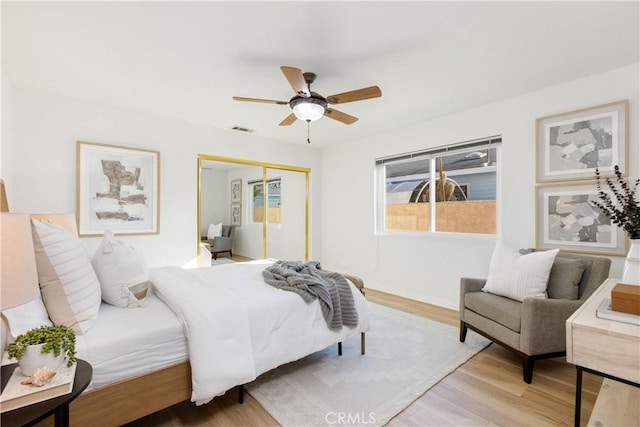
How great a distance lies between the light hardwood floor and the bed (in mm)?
262

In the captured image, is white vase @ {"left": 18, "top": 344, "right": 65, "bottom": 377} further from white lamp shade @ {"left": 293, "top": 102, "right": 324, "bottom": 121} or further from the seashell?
white lamp shade @ {"left": 293, "top": 102, "right": 324, "bottom": 121}

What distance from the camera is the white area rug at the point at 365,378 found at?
1.83m

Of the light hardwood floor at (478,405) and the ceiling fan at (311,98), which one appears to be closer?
the light hardwood floor at (478,405)

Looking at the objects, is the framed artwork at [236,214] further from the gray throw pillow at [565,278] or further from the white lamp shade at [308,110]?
the gray throw pillow at [565,278]

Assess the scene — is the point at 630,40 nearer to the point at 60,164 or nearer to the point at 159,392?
the point at 159,392

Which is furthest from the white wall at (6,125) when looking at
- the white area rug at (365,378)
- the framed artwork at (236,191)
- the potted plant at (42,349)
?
the white area rug at (365,378)

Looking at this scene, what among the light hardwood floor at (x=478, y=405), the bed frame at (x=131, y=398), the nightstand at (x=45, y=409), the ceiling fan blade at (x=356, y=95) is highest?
the ceiling fan blade at (x=356, y=95)

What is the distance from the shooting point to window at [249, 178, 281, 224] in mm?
4883

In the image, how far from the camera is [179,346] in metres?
1.65

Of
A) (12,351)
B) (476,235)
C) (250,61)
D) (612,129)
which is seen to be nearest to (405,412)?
(12,351)

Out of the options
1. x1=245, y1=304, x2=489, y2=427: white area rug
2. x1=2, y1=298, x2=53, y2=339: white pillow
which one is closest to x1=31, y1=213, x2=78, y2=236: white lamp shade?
x1=2, y1=298, x2=53, y2=339: white pillow

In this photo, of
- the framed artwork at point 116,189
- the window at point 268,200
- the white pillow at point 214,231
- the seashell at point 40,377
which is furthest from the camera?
the window at point 268,200

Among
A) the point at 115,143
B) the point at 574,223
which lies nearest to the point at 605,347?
the point at 574,223

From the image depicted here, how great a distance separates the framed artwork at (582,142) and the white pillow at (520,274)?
933 mm
